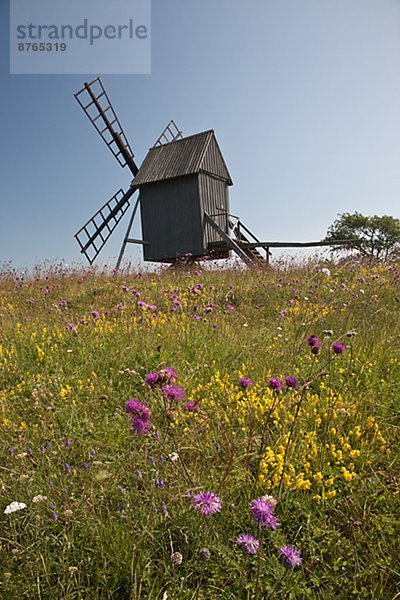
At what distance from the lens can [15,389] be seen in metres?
3.03

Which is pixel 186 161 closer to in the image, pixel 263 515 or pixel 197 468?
pixel 197 468

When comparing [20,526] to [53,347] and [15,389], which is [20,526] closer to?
[15,389]

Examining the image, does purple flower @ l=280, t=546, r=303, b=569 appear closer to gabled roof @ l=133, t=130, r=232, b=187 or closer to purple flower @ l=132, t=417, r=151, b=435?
purple flower @ l=132, t=417, r=151, b=435

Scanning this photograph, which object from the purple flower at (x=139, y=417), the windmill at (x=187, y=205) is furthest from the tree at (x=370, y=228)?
the purple flower at (x=139, y=417)

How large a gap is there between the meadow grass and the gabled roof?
44.2 feet

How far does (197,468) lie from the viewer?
1.86 m

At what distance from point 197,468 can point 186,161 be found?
15.9 metres

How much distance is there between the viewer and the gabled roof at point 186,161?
15.9 m

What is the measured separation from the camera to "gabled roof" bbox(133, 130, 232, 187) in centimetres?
1588

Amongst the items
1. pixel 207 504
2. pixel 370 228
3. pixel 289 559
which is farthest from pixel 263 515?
pixel 370 228

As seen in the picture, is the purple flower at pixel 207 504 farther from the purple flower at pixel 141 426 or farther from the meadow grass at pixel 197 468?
the purple flower at pixel 141 426

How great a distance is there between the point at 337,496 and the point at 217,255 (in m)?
16.4

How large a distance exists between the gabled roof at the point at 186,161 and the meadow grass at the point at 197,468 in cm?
1346

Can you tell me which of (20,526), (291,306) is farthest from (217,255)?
(20,526)
